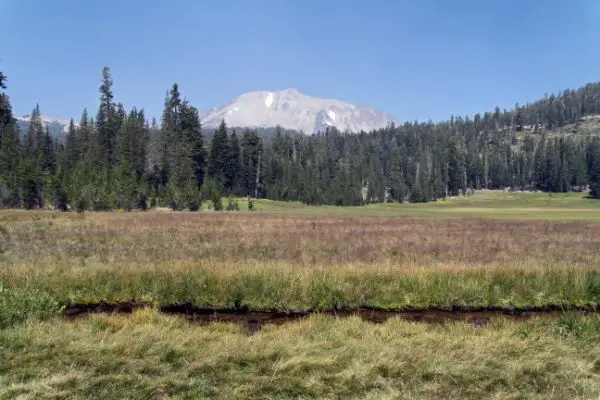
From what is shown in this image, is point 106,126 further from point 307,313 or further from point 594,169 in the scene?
point 594,169

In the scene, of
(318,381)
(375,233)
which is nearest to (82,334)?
(318,381)

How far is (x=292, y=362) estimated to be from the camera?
265 inches

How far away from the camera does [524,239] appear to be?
27000 mm

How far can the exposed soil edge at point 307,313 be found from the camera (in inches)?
407

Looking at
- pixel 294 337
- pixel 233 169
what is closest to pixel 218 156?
pixel 233 169

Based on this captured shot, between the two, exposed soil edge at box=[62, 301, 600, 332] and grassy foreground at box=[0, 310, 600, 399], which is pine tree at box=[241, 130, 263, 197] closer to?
exposed soil edge at box=[62, 301, 600, 332]

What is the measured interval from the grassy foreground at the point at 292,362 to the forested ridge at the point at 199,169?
36.1 feet

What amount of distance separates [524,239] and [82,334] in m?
25.8

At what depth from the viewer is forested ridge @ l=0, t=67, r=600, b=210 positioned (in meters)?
70.9

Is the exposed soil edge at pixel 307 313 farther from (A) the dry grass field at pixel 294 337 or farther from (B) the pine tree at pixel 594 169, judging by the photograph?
(B) the pine tree at pixel 594 169

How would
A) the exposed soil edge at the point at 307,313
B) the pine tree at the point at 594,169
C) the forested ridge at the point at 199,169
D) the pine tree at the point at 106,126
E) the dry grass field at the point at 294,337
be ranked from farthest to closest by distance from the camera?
the pine tree at the point at 594,169
the pine tree at the point at 106,126
the forested ridge at the point at 199,169
the exposed soil edge at the point at 307,313
the dry grass field at the point at 294,337

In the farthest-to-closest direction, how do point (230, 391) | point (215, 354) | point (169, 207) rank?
point (169, 207) → point (215, 354) → point (230, 391)

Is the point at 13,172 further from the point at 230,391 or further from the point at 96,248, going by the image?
the point at 230,391

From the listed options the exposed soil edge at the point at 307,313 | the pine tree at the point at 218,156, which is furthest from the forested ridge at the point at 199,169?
the exposed soil edge at the point at 307,313
